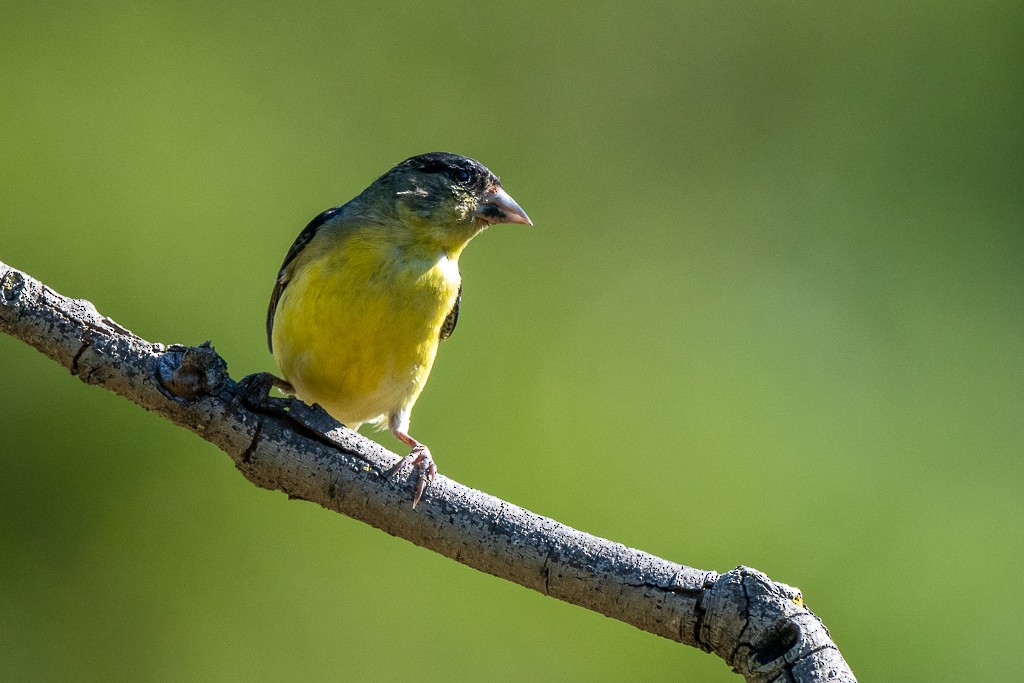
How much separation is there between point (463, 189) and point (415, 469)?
1.87 metres

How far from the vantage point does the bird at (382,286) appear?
4180mm

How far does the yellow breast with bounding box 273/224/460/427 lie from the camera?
4.16 meters

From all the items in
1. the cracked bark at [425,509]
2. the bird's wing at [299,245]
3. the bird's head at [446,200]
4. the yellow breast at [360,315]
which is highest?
the bird's head at [446,200]

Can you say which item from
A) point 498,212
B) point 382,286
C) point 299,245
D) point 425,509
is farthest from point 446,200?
point 425,509

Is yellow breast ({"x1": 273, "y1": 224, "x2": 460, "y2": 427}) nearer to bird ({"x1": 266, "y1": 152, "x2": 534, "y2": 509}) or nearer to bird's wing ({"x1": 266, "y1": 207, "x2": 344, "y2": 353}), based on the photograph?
bird ({"x1": 266, "y1": 152, "x2": 534, "y2": 509})

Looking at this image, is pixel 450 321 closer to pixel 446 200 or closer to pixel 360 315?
pixel 446 200

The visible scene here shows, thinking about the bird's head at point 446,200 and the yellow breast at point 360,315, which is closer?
the yellow breast at point 360,315

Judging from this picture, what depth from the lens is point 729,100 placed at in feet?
28.4

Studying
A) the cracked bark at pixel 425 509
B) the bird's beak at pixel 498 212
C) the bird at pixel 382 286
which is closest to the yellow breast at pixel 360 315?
the bird at pixel 382 286

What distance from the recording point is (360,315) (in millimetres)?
4152

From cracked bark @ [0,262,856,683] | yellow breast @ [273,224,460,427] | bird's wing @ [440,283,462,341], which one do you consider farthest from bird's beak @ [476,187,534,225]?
cracked bark @ [0,262,856,683]

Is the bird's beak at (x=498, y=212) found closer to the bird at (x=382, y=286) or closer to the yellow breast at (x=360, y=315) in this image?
the bird at (x=382, y=286)

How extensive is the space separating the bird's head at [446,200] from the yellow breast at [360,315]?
0.41 feet

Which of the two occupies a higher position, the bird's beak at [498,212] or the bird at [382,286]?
the bird's beak at [498,212]
